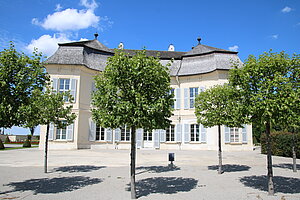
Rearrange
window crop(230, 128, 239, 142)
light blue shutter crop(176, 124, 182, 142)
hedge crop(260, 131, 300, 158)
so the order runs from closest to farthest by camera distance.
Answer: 1. hedge crop(260, 131, 300, 158)
2. window crop(230, 128, 239, 142)
3. light blue shutter crop(176, 124, 182, 142)

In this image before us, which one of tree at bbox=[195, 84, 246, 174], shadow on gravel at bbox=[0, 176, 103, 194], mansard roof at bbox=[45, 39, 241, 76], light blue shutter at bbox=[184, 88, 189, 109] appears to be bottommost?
shadow on gravel at bbox=[0, 176, 103, 194]

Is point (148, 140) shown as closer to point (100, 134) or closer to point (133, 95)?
point (100, 134)

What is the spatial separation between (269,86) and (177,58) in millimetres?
19120

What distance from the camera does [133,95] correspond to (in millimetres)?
5684

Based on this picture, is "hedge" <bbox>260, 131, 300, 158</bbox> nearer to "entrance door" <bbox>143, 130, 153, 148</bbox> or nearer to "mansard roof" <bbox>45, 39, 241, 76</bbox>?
"mansard roof" <bbox>45, 39, 241, 76</bbox>

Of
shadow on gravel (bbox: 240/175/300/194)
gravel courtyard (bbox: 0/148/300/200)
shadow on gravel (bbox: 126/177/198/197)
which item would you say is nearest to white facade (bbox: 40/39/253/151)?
gravel courtyard (bbox: 0/148/300/200)

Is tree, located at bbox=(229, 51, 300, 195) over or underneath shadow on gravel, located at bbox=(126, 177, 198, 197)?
over

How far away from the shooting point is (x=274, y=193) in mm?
6305

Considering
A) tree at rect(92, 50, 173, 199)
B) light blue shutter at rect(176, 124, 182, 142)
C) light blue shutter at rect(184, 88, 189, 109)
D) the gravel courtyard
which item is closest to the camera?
tree at rect(92, 50, 173, 199)

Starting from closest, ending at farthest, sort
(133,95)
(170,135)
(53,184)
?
(133,95)
(53,184)
(170,135)

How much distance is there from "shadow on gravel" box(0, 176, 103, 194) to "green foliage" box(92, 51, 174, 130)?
8.80 ft

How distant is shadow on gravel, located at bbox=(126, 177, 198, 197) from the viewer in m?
6.58

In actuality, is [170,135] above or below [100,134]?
below

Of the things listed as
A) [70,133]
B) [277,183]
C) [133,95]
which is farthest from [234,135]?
[133,95]
